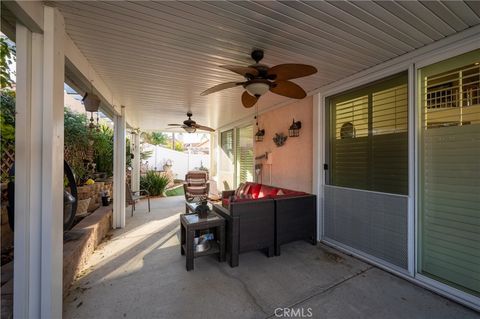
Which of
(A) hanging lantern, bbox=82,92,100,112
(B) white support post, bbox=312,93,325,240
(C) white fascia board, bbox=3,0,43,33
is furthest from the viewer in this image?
(B) white support post, bbox=312,93,325,240

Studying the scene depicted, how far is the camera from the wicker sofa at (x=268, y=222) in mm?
2559

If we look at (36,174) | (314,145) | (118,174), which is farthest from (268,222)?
(118,174)

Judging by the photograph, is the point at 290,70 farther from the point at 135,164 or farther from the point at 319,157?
the point at 135,164

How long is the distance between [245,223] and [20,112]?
2.29m

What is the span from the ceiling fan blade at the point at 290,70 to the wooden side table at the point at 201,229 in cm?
181

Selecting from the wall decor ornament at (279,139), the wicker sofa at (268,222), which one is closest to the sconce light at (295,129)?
the wall decor ornament at (279,139)

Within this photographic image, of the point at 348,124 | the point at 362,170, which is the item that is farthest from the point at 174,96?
the point at 362,170

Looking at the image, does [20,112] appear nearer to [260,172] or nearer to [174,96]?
[174,96]

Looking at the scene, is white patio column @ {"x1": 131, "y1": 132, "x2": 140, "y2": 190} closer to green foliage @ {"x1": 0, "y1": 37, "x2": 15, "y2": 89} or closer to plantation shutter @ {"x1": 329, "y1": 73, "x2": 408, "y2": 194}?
green foliage @ {"x1": 0, "y1": 37, "x2": 15, "y2": 89}

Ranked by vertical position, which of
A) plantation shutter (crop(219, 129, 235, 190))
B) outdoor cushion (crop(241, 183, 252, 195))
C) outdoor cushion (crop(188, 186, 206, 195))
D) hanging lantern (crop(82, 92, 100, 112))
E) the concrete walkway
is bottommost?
the concrete walkway

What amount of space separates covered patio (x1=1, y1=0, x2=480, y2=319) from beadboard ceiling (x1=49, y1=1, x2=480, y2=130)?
0.05ft

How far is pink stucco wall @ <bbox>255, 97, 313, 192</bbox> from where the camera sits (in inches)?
142

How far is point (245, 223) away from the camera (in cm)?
262

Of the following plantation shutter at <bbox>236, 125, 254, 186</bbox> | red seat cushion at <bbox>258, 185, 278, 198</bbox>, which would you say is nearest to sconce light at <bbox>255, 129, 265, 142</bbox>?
plantation shutter at <bbox>236, 125, 254, 186</bbox>
